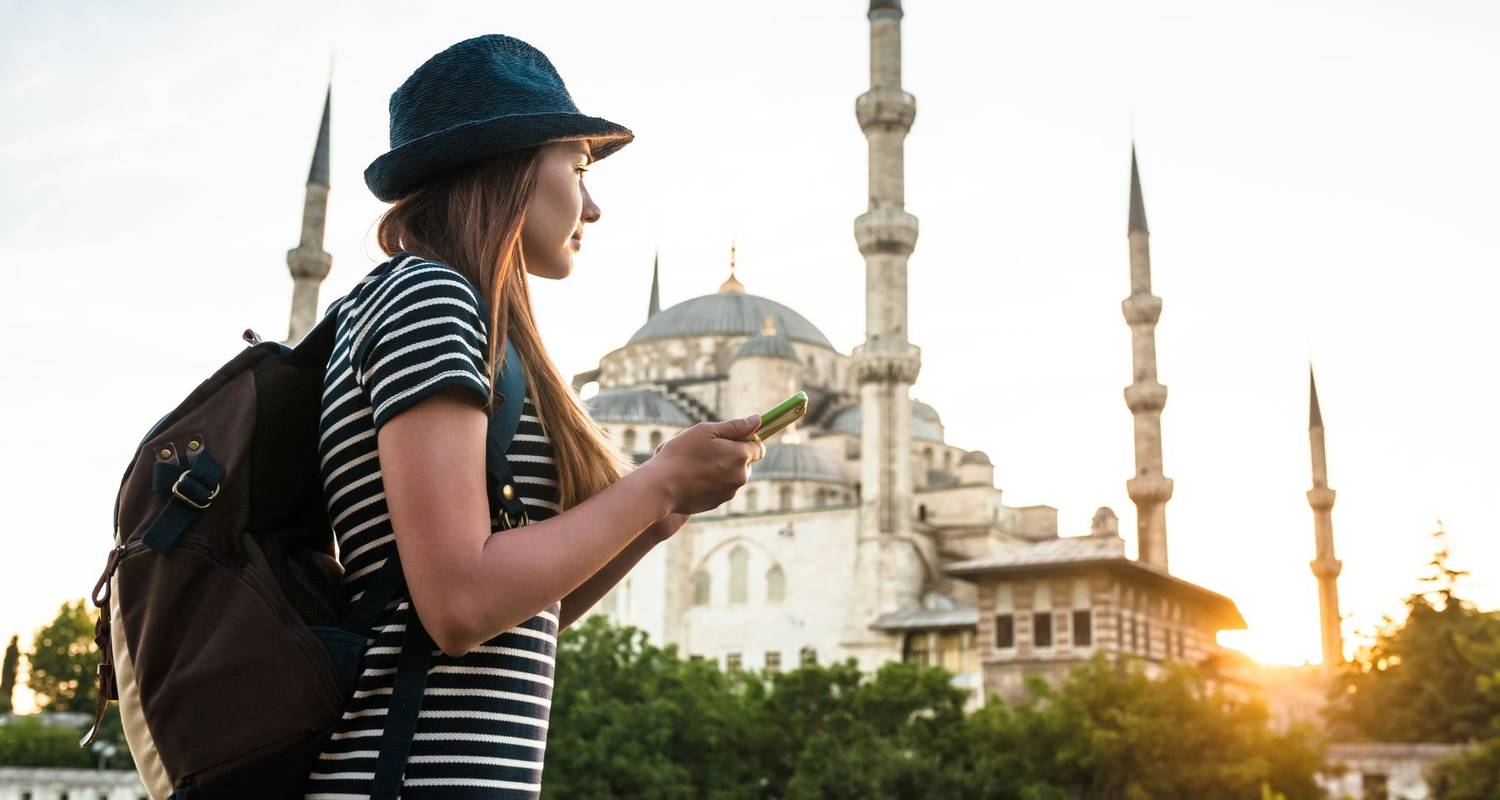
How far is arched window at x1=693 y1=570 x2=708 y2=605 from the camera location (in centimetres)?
4341

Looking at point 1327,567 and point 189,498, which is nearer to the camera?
point 189,498

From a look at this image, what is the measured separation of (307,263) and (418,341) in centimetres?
3597

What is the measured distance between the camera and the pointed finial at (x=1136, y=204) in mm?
41500

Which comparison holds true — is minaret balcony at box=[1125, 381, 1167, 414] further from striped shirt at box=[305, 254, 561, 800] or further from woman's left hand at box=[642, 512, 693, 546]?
striped shirt at box=[305, 254, 561, 800]

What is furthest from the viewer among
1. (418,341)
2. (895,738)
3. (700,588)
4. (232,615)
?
(700,588)

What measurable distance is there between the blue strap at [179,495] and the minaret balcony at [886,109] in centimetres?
3577

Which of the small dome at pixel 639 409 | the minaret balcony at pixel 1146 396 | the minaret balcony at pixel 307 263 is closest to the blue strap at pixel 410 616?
the minaret balcony at pixel 307 263

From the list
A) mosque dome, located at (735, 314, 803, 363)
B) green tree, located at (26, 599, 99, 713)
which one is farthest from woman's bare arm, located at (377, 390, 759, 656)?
green tree, located at (26, 599, 99, 713)

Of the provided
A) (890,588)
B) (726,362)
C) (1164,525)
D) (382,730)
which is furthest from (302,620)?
(726,362)

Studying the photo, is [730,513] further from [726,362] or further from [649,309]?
[649,309]

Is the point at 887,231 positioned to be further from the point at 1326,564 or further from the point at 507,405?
the point at 507,405

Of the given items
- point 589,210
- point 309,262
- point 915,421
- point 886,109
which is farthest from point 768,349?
point 589,210

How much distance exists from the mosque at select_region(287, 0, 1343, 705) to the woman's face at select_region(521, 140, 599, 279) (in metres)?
27.5

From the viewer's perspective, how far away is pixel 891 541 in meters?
38.5
